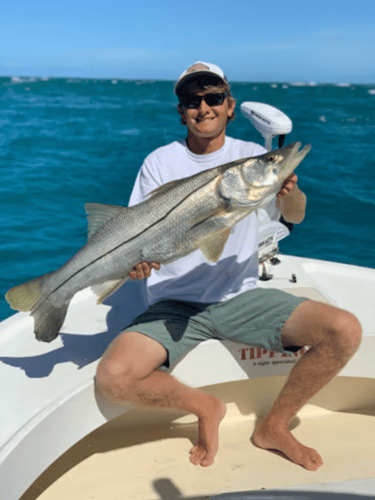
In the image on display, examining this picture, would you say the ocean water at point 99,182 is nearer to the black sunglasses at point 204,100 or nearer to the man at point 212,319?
the man at point 212,319

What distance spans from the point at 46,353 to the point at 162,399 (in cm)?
70

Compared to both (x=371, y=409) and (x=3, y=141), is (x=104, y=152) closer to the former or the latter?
(x=3, y=141)

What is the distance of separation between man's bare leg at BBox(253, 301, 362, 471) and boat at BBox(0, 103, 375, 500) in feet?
0.32

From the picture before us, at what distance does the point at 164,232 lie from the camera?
2.11 meters

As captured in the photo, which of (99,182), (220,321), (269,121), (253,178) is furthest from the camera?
(99,182)

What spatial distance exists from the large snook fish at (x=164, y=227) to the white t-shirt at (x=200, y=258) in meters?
0.40

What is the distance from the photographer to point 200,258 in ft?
8.36

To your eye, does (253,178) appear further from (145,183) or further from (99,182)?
(99,182)

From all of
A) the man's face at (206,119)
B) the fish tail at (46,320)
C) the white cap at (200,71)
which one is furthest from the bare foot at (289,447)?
the white cap at (200,71)

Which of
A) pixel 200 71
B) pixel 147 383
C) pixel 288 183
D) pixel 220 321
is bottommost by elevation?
pixel 147 383

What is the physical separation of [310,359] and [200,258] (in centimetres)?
74

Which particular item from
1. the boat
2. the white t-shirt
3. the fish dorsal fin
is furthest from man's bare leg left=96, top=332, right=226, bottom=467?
the fish dorsal fin

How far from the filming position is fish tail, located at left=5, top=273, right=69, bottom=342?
2199 millimetres

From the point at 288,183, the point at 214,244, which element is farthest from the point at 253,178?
the point at 214,244
